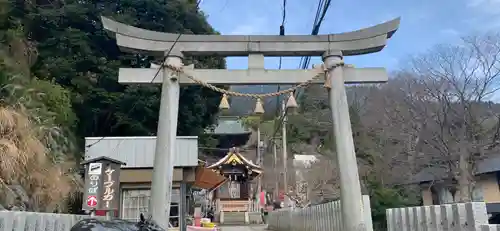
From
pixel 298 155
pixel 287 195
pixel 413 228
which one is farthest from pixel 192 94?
pixel 298 155

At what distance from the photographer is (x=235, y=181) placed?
2519 centimetres

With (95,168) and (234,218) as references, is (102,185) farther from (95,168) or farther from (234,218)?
(234,218)

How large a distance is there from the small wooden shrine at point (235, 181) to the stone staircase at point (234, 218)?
0.55 metres

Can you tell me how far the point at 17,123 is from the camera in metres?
7.29

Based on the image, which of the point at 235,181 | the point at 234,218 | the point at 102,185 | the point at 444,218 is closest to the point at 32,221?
the point at 102,185

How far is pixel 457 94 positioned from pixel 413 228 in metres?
18.0

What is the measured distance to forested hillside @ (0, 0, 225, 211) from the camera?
9953 millimetres

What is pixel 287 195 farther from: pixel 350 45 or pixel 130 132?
pixel 350 45

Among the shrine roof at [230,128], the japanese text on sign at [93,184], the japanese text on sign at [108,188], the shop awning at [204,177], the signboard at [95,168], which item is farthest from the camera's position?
the shrine roof at [230,128]

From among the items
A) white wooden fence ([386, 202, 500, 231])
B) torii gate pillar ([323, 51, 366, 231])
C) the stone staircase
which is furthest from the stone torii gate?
the stone staircase

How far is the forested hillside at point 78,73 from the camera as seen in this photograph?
995 cm

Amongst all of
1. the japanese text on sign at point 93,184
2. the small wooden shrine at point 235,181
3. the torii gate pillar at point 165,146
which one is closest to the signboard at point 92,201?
the japanese text on sign at point 93,184

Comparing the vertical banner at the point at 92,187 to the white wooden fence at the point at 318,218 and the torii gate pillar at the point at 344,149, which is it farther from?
the white wooden fence at the point at 318,218

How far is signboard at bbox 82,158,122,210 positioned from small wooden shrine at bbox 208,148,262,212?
13.7 meters
